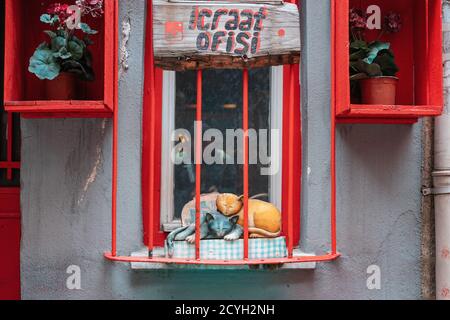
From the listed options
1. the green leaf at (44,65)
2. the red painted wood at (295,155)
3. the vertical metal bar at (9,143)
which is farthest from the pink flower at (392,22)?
the vertical metal bar at (9,143)

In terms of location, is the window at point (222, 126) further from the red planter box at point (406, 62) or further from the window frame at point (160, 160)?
the red planter box at point (406, 62)

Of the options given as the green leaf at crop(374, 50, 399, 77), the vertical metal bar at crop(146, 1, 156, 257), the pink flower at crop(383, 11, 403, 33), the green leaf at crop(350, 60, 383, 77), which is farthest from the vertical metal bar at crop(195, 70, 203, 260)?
the pink flower at crop(383, 11, 403, 33)

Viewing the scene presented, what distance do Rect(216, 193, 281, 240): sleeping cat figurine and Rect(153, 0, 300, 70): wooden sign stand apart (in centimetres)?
84

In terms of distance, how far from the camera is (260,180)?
3.52 metres

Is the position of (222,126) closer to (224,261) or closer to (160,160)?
(160,160)

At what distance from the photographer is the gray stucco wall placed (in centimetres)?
328

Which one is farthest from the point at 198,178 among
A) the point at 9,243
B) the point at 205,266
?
the point at 9,243

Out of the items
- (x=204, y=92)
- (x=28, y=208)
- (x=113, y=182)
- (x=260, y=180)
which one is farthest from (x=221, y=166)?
(x=28, y=208)

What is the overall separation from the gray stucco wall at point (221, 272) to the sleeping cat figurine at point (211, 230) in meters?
0.22

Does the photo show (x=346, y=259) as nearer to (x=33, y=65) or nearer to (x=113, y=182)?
(x=113, y=182)

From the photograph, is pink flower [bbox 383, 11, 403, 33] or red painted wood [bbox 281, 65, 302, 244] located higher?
pink flower [bbox 383, 11, 403, 33]

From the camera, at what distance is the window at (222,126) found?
3.48 metres

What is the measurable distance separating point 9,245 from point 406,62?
2.98m

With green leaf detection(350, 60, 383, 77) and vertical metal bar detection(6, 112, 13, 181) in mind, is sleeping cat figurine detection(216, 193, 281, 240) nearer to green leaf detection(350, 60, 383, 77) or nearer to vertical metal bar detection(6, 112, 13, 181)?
green leaf detection(350, 60, 383, 77)
